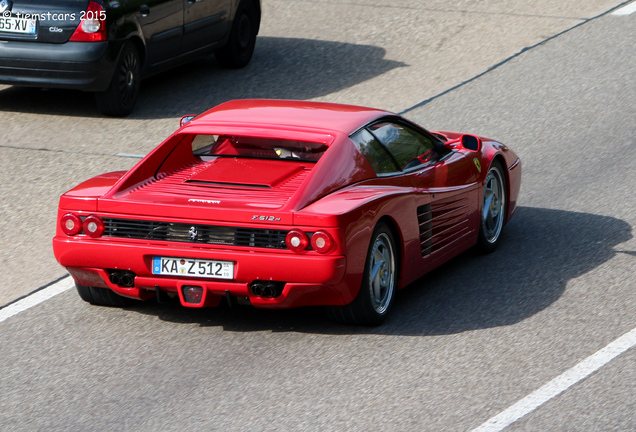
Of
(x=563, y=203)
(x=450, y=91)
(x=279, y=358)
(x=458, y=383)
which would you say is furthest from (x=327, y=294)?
(x=450, y=91)

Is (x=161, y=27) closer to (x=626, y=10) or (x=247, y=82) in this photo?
(x=247, y=82)

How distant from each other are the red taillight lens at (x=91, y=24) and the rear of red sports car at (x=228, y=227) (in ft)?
15.1

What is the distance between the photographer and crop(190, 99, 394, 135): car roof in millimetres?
7441

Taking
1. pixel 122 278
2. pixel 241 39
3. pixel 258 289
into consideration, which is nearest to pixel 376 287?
pixel 258 289

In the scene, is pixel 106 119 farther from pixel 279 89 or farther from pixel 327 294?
pixel 327 294

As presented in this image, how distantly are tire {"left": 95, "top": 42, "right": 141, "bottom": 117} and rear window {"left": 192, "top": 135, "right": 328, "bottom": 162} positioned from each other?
180 inches

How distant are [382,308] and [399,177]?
0.90 metres

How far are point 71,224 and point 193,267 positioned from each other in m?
0.84

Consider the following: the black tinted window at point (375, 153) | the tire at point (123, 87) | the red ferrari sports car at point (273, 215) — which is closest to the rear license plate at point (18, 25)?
the tire at point (123, 87)

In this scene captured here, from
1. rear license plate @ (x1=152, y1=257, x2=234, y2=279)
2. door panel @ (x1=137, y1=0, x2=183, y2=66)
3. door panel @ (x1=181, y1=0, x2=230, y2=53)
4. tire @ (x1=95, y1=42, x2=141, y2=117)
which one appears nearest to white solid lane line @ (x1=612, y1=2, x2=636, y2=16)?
door panel @ (x1=181, y1=0, x2=230, y2=53)

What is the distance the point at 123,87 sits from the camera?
12.5m

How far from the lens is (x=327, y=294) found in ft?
22.1

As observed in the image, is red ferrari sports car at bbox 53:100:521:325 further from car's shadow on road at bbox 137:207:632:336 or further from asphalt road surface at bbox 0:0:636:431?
asphalt road surface at bbox 0:0:636:431
